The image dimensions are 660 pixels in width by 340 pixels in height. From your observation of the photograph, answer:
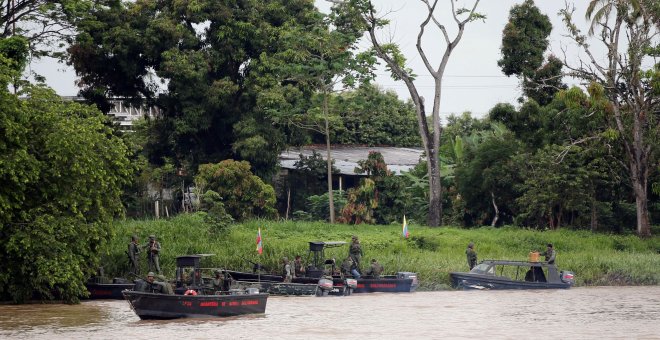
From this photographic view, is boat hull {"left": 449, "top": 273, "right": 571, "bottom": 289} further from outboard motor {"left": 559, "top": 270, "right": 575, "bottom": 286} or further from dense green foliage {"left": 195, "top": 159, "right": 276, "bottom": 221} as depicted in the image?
dense green foliage {"left": 195, "top": 159, "right": 276, "bottom": 221}

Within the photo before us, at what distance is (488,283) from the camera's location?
36562mm

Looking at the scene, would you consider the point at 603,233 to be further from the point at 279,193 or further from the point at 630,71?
the point at 279,193

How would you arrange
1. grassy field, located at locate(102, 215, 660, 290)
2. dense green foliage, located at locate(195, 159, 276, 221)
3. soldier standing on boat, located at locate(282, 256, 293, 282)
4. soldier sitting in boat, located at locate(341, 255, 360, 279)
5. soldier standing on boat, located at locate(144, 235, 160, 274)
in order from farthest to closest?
1. dense green foliage, located at locate(195, 159, 276, 221)
2. grassy field, located at locate(102, 215, 660, 290)
3. soldier sitting in boat, located at locate(341, 255, 360, 279)
4. soldier standing on boat, located at locate(282, 256, 293, 282)
5. soldier standing on boat, located at locate(144, 235, 160, 274)

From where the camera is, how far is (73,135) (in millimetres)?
31844

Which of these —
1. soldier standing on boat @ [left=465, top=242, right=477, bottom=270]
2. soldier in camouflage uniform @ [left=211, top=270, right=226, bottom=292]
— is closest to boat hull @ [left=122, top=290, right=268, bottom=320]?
soldier in camouflage uniform @ [left=211, top=270, right=226, bottom=292]

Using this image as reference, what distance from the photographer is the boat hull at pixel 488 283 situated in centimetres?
3650

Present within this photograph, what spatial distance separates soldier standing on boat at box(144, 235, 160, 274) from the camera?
35156 mm

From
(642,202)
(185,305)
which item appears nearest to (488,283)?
(185,305)

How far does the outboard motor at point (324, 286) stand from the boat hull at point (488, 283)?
4692 millimetres

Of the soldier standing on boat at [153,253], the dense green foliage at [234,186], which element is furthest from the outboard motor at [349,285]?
the dense green foliage at [234,186]

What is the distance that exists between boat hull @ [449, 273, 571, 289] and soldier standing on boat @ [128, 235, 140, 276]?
10470 millimetres

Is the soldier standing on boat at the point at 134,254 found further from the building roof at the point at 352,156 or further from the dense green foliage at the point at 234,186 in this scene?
the building roof at the point at 352,156

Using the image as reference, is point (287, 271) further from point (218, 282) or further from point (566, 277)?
point (566, 277)

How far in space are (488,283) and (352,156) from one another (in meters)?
24.1
